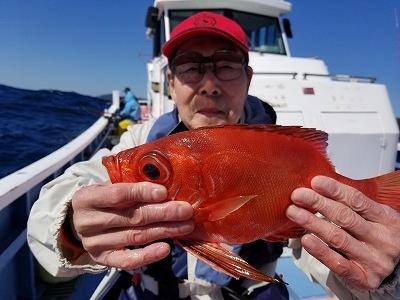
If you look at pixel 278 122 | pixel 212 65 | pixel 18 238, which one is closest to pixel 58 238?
pixel 212 65

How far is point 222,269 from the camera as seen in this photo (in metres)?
1.07

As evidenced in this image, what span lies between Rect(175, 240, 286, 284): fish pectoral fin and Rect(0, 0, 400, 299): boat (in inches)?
59.8

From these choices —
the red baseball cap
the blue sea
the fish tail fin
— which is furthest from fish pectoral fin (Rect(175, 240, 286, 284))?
the blue sea

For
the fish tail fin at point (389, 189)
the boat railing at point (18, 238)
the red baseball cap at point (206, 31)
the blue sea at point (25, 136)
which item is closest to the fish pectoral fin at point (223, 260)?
the fish tail fin at point (389, 189)

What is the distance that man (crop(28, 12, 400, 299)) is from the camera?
3.72 ft

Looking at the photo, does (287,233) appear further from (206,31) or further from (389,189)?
(206,31)

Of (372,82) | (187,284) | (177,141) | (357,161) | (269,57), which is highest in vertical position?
(269,57)

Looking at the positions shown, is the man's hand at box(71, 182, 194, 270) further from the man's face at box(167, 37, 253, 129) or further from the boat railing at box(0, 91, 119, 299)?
the boat railing at box(0, 91, 119, 299)

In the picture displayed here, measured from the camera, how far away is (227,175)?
1.15m

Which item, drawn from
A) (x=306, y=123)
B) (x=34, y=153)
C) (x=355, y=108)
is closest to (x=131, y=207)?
(x=306, y=123)

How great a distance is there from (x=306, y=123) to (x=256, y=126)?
3378mm

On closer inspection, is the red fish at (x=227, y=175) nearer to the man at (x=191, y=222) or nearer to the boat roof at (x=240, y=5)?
the man at (x=191, y=222)

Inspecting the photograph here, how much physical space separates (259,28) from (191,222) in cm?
754

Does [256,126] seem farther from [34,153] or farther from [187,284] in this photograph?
[34,153]
